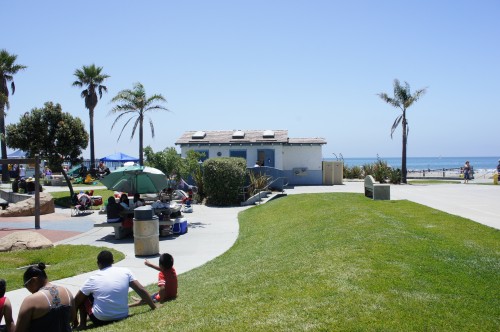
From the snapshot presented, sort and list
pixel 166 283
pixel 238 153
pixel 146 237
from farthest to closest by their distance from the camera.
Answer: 1. pixel 238 153
2. pixel 146 237
3. pixel 166 283

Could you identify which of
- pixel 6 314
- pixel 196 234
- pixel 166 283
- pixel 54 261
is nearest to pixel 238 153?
pixel 196 234

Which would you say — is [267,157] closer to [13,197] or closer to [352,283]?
[13,197]

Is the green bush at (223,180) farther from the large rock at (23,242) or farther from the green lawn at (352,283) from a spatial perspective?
the large rock at (23,242)

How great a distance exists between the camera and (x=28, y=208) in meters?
21.1

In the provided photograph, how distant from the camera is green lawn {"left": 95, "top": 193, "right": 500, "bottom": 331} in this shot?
548cm

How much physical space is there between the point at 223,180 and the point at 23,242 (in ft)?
36.3

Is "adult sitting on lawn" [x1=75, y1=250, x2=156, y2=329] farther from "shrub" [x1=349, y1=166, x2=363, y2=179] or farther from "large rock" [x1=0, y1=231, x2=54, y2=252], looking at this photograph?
"shrub" [x1=349, y1=166, x2=363, y2=179]

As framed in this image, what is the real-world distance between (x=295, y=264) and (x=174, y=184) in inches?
549

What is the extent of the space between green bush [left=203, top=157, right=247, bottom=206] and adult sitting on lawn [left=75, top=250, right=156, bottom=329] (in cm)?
1626

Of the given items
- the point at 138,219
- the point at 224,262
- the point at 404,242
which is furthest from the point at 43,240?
the point at 404,242

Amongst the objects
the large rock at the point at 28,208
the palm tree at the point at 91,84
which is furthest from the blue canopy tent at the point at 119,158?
the large rock at the point at 28,208

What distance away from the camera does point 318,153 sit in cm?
3284

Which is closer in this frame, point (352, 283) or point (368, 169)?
point (352, 283)

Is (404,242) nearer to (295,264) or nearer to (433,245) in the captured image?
(433,245)
